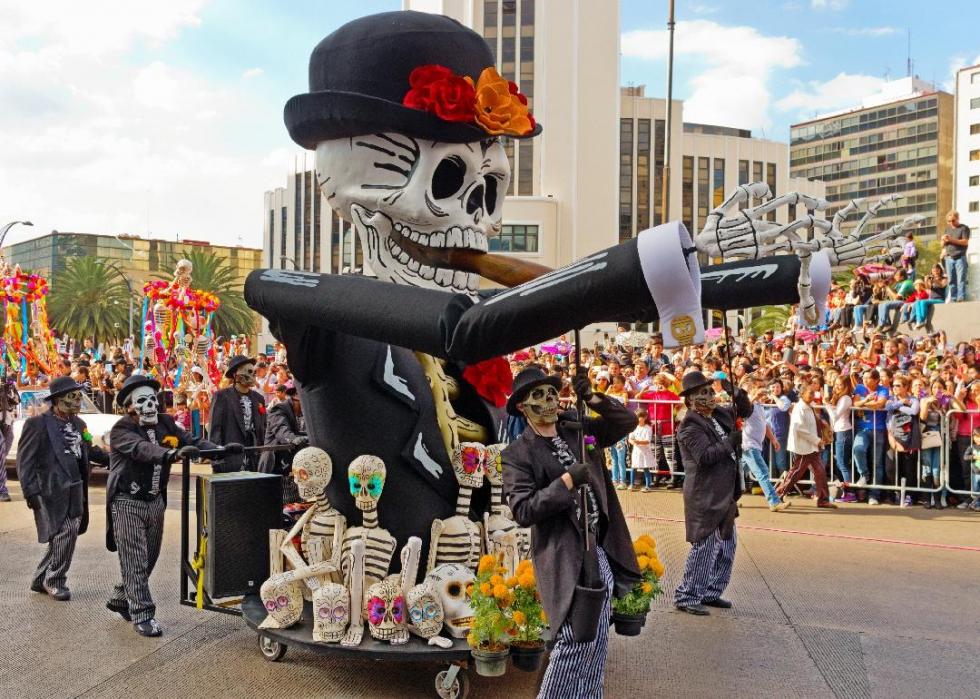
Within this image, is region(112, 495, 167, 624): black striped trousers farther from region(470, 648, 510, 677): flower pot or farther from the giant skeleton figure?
region(470, 648, 510, 677): flower pot

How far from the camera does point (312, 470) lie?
4.89m

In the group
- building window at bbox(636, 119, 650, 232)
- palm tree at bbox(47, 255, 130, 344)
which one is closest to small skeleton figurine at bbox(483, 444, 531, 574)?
palm tree at bbox(47, 255, 130, 344)

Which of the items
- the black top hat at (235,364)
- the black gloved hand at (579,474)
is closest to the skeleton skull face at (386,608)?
the black gloved hand at (579,474)

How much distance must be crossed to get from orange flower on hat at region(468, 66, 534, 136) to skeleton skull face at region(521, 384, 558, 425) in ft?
4.15

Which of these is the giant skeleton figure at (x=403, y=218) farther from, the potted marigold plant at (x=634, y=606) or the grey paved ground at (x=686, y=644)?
the grey paved ground at (x=686, y=644)

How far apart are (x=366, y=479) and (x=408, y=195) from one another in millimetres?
1425

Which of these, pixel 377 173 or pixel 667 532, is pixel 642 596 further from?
pixel 667 532

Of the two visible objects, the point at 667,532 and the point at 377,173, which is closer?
the point at 377,173

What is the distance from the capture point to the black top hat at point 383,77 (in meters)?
4.70

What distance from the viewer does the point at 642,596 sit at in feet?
14.7

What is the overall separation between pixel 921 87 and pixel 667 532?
98864 millimetres

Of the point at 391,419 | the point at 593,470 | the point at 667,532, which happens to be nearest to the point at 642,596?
the point at 593,470

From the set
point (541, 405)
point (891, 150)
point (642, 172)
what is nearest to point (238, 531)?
point (541, 405)

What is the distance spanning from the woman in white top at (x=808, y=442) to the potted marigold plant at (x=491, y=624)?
8.19 meters
